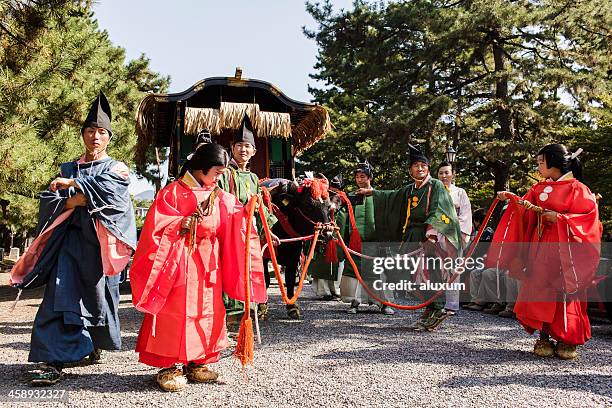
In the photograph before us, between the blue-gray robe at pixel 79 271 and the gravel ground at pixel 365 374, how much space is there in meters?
0.30

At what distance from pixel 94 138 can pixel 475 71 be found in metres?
14.9

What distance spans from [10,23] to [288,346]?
5.66m

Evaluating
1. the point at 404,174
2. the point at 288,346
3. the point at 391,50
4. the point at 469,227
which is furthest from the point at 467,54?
the point at 288,346

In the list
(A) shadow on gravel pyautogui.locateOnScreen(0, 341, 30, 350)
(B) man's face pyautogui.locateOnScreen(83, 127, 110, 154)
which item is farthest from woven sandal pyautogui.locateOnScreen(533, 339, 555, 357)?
(A) shadow on gravel pyautogui.locateOnScreen(0, 341, 30, 350)

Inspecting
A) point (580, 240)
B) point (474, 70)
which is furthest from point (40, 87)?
point (474, 70)

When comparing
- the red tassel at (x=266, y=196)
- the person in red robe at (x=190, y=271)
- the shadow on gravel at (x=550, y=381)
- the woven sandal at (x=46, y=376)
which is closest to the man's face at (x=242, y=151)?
the red tassel at (x=266, y=196)

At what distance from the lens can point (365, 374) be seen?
12.8ft

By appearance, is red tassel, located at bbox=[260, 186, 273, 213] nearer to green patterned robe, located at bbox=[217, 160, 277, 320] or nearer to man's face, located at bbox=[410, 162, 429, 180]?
green patterned robe, located at bbox=[217, 160, 277, 320]

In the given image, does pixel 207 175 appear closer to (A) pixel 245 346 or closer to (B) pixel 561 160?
(A) pixel 245 346

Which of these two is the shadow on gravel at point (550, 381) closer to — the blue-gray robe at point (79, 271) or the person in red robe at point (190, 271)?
the person in red robe at point (190, 271)

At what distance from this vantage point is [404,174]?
18.6m

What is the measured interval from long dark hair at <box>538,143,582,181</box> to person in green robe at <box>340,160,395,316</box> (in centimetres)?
233

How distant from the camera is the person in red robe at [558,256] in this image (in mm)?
4453

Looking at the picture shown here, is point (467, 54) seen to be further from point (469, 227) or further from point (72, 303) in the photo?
point (72, 303)
